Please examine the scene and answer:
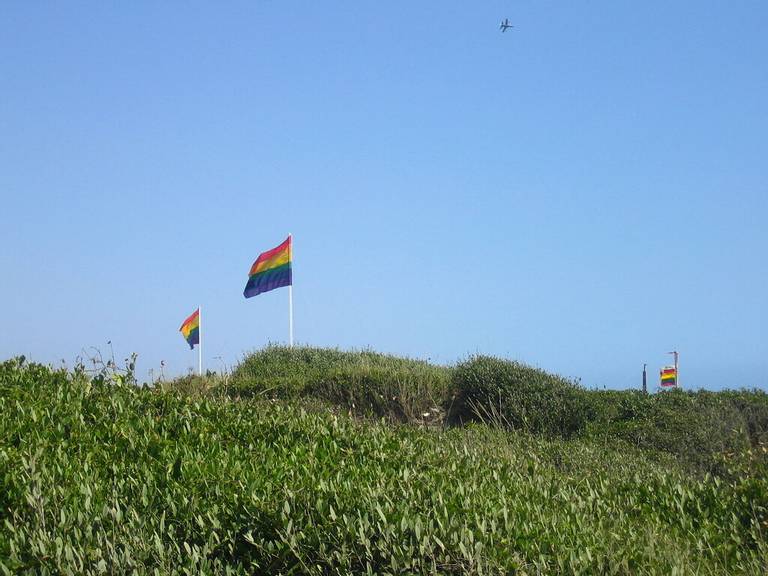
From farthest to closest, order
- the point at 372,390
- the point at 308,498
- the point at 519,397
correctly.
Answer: the point at 372,390 → the point at 519,397 → the point at 308,498

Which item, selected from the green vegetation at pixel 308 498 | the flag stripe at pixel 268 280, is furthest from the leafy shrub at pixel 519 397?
the flag stripe at pixel 268 280

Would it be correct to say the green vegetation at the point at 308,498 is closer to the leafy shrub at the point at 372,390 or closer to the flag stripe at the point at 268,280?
the leafy shrub at the point at 372,390

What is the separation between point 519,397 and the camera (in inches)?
629

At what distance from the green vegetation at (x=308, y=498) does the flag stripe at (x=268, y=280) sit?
1540 cm

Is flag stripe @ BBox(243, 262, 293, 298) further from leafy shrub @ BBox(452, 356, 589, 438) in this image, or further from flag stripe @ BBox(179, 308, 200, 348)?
leafy shrub @ BBox(452, 356, 589, 438)

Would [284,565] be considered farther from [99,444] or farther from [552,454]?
[552,454]

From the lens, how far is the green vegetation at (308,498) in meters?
4.92

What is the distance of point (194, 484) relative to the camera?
608 cm

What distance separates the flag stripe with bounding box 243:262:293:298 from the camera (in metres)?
26.0

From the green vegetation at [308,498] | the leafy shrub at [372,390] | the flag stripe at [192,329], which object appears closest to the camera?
the green vegetation at [308,498]

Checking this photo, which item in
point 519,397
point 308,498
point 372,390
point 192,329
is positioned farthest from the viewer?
point 192,329

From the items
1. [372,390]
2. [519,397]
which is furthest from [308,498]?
[372,390]

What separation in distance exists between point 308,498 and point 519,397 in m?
10.9

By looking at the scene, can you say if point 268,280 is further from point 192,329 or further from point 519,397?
point 519,397
